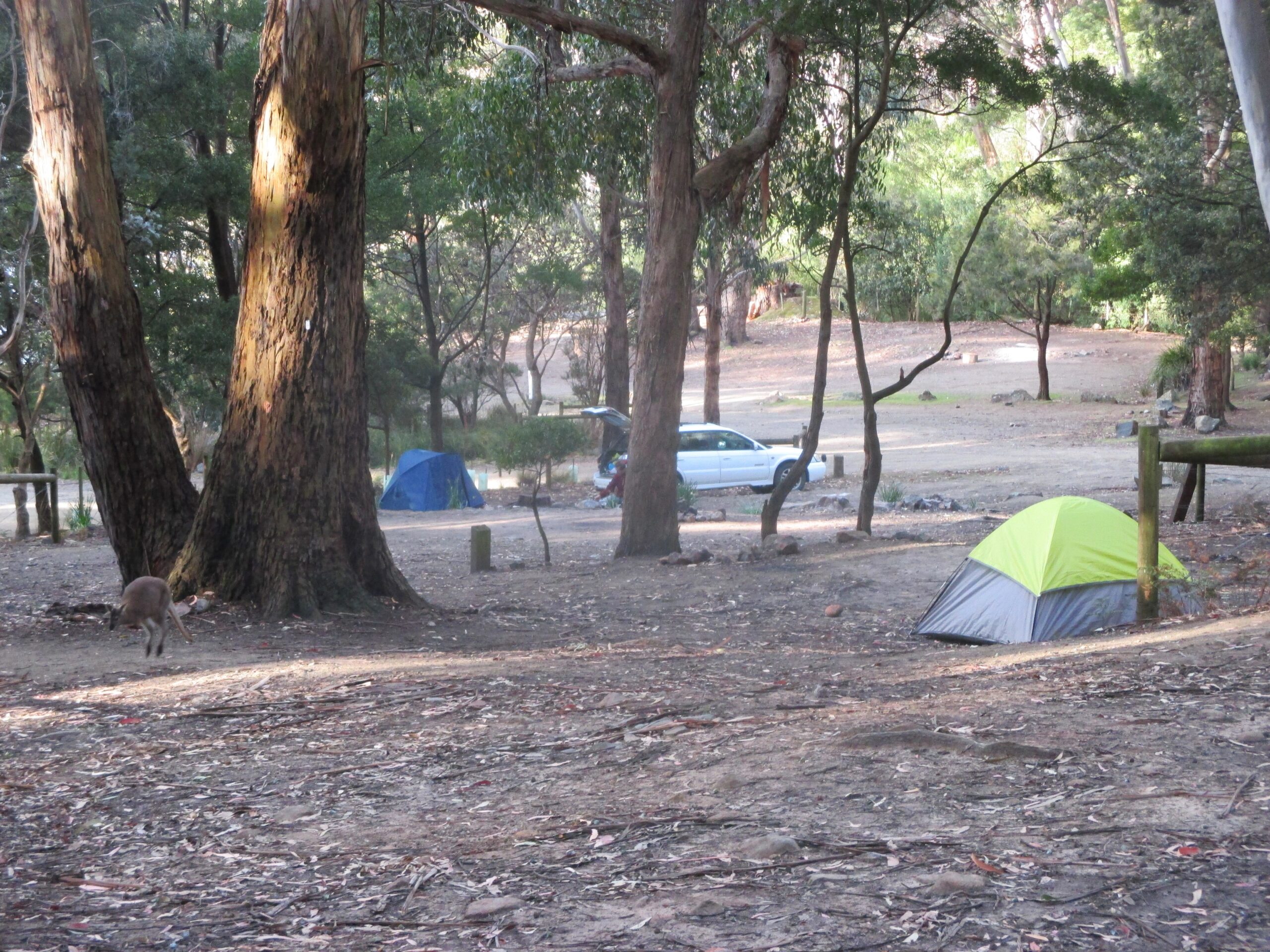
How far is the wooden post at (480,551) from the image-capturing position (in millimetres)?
13984

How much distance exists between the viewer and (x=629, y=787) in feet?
14.4

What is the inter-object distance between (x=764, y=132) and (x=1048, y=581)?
7.04 metres

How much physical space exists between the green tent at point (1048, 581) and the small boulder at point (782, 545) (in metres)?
3.65

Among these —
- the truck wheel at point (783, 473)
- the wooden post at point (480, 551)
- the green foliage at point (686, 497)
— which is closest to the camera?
the wooden post at point (480, 551)

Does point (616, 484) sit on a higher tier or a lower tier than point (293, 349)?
lower

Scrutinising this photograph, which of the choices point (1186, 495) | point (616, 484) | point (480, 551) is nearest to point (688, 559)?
point (480, 551)

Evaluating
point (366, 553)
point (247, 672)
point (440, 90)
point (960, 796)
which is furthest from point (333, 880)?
point (440, 90)

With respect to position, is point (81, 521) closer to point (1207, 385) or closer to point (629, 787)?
point (629, 787)

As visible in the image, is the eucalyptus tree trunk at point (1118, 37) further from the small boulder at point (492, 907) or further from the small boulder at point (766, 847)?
the small boulder at point (492, 907)

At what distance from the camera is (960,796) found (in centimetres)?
396

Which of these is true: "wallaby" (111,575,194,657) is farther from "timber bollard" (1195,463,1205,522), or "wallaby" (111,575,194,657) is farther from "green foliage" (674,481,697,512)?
"green foliage" (674,481,697,512)

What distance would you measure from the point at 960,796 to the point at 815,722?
1.17 metres

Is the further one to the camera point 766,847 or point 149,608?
point 149,608

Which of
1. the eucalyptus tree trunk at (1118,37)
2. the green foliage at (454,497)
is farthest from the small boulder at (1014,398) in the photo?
the green foliage at (454,497)
